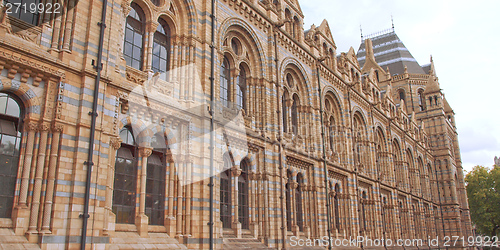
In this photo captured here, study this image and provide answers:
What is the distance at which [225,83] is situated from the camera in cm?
2095

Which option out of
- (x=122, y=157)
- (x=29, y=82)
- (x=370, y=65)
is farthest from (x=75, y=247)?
(x=370, y=65)

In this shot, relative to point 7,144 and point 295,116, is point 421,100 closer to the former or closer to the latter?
point 295,116

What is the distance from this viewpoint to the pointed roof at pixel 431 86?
→ 59.5 metres

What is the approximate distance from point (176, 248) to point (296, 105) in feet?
47.3

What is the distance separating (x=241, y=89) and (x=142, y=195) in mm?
9480

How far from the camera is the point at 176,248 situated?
15.0 m

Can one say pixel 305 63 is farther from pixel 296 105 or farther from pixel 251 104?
pixel 251 104

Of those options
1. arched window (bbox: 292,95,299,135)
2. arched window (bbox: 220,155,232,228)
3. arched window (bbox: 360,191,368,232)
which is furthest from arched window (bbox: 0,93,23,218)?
arched window (bbox: 360,191,368,232)

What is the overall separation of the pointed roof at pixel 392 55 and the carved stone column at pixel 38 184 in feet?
187

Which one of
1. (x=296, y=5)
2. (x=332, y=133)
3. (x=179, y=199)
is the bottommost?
(x=179, y=199)

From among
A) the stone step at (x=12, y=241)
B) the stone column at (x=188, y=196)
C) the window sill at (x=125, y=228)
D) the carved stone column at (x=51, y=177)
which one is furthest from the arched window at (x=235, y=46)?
the stone step at (x=12, y=241)

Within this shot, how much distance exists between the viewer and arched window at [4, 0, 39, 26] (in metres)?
12.3

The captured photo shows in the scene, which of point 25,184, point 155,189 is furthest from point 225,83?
point 25,184

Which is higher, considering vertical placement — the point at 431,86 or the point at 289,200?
the point at 431,86
